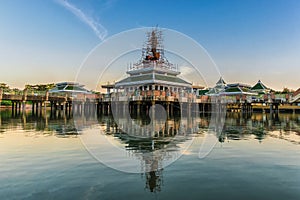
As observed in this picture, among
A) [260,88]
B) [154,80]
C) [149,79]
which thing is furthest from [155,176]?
[260,88]

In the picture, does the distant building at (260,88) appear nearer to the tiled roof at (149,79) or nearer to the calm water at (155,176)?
the tiled roof at (149,79)

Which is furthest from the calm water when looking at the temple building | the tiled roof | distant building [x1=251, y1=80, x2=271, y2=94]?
distant building [x1=251, y1=80, x2=271, y2=94]

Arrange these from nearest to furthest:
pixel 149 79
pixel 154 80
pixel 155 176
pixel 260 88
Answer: pixel 155 176
pixel 154 80
pixel 149 79
pixel 260 88

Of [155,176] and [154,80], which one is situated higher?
[154,80]

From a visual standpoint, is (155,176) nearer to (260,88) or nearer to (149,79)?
(149,79)

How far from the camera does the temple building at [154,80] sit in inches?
1457

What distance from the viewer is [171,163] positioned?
859 cm

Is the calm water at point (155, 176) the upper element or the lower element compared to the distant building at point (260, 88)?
lower

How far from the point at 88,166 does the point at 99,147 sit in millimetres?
3343

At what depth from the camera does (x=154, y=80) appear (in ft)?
137

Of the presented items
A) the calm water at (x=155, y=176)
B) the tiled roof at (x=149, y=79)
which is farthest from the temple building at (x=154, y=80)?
the calm water at (x=155, y=176)

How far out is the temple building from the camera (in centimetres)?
3700

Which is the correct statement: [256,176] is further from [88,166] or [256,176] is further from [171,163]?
[88,166]

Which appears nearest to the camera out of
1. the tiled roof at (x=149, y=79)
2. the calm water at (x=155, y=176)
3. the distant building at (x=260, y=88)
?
the calm water at (x=155, y=176)
